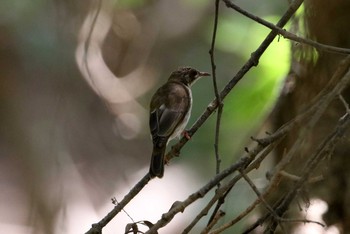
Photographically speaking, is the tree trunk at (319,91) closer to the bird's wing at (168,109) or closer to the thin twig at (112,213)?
the bird's wing at (168,109)

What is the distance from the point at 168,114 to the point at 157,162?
1.70ft

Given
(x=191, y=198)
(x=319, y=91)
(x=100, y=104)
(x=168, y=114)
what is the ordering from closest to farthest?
1. (x=191, y=198)
2. (x=319, y=91)
3. (x=168, y=114)
4. (x=100, y=104)

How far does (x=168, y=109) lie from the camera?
4.71 metres

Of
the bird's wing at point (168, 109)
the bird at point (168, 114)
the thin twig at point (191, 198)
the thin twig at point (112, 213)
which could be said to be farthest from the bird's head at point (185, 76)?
the thin twig at point (191, 198)

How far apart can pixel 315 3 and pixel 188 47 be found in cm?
442

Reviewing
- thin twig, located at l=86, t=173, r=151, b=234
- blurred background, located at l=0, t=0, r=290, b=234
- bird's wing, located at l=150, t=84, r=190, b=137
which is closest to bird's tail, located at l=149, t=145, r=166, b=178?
bird's wing, located at l=150, t=84, r=190, b=137

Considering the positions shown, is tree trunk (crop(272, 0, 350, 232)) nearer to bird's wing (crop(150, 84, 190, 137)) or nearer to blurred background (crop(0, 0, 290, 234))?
bird's wing (crop(150, 84, 190, 137))

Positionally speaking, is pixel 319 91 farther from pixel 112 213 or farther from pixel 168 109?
pixel 112 213

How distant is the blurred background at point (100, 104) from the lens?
6934 millimetres

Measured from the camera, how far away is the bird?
4504mm

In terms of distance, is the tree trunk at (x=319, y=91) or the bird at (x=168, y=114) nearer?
the tree trunk at (x=319, y=91)

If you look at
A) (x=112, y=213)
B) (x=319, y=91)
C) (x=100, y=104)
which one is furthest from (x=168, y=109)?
(x=100, y=104)

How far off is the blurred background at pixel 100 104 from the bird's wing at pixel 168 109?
133 centimetres

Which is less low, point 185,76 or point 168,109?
point 185,76
